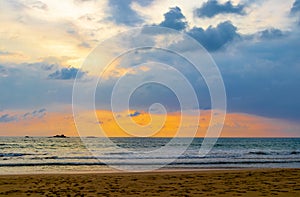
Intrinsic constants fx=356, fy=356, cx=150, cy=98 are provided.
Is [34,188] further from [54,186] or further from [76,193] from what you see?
[76,193]

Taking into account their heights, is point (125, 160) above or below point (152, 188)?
below

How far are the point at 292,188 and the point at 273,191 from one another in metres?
1.13

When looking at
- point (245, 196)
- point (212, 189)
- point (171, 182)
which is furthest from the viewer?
point (171, 182)

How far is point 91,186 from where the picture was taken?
14.6 m

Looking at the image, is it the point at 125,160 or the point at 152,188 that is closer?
the point at 152,188

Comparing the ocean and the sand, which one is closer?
the sand

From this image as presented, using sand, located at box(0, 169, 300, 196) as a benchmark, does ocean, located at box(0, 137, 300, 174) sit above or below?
below

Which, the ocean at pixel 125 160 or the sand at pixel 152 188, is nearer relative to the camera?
the sand at pixel 152 188

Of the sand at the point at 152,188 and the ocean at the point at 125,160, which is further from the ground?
the sand at the point at 152,188

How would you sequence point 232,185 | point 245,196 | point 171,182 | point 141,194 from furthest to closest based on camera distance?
point 171,182 < point 232,185 < point 141,194 < point 245,196

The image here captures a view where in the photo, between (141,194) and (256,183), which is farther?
(256,183)

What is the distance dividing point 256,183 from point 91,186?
6814 mm

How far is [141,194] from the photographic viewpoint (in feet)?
40.8

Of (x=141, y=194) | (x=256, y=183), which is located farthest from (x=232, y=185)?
(x=141, y=194)
